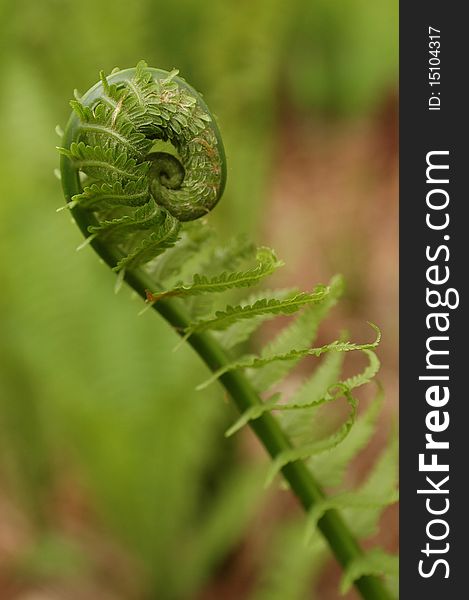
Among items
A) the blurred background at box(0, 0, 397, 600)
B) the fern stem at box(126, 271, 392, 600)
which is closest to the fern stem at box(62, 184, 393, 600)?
the fern stem at box(126, 271, 392, 600)

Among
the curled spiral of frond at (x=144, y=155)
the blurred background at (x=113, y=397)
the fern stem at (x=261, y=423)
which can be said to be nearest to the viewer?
the curled spiral of frond at (x=144, y=155)

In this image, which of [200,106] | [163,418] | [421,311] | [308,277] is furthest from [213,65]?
[200,106]

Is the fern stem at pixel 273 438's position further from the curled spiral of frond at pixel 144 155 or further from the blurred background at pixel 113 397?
the blurred background at pixel 113 397

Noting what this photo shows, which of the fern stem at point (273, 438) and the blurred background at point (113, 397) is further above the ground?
the blurred background at point (113, 397)

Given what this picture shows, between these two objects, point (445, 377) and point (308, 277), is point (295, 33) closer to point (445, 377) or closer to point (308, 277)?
point (308, 277)

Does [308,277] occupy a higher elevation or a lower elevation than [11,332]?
higher

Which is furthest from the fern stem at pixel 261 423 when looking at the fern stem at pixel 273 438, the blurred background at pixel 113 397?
the blurred background at pixel 113 397

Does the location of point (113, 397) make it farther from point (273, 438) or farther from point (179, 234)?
point (179, 234)

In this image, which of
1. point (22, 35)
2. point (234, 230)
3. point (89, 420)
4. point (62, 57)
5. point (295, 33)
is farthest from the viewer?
point (295, 33)
